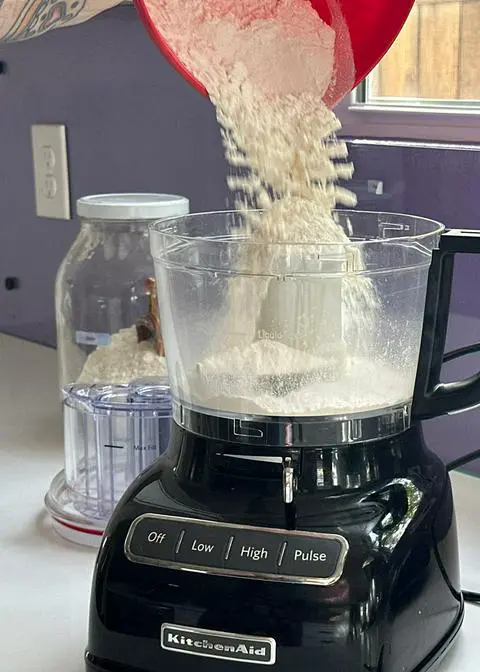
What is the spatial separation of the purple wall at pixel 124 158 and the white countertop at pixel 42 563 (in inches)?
8.3

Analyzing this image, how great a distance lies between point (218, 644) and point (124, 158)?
0.78m

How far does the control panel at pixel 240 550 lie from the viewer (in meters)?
0.53

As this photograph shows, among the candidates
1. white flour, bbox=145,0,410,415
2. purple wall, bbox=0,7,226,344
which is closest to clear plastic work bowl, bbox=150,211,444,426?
white flour, bbox=145,0,410,415

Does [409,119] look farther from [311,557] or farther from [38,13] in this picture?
[311,557]

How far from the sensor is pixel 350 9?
2.38ft

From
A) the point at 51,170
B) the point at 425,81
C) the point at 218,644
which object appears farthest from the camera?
the point at 51,170

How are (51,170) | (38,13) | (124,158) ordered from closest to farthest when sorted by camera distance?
(38,13), (124,158), (51,170)

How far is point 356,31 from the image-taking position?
73 cm

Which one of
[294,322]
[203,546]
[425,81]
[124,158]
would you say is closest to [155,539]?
[203,546]

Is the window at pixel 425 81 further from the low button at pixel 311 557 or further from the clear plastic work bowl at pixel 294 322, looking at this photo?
the low button at pixel 311 557

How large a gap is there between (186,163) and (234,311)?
1.77 ft

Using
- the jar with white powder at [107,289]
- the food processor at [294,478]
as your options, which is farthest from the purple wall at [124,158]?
the food processor at [294,478]

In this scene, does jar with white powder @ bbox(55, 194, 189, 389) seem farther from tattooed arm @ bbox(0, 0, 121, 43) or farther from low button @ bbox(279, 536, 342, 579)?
low button @ bbox(279, 536, 342, 579)

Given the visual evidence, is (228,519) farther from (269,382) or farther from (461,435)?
(461,435)
